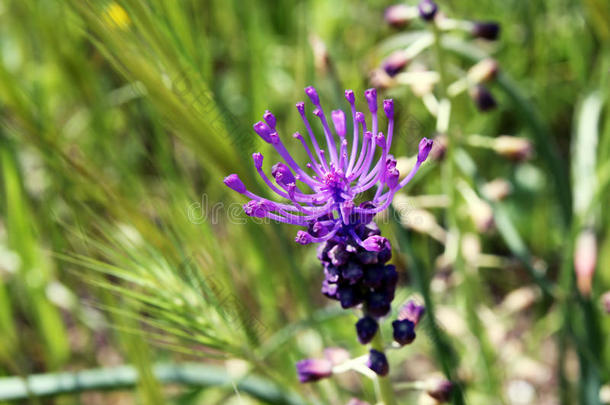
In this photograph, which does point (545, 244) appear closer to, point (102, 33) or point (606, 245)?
point (606, 245)

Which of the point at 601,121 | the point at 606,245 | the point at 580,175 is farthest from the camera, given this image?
the point at 601,121

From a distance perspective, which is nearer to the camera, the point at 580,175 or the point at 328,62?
the point at 328,62

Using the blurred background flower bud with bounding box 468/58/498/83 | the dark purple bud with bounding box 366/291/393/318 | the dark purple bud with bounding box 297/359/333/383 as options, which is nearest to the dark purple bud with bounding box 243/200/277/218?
the dark purple bud with bounding box 366/291/393/318

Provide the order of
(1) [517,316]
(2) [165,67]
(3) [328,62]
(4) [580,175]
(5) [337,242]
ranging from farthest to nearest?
(1) [517,316] → (4) [580,175] → (3) [328,62] → (2) [165,67] → (5) [337,242]

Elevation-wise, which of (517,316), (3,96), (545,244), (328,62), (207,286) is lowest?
(517,316)

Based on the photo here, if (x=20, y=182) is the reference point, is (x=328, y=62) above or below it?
below

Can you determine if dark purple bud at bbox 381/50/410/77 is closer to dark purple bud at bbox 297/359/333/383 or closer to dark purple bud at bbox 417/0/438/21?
dark purple bud at bbox 417/0/438/21

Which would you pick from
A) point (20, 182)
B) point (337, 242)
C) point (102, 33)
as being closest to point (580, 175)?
point (337, 242)
